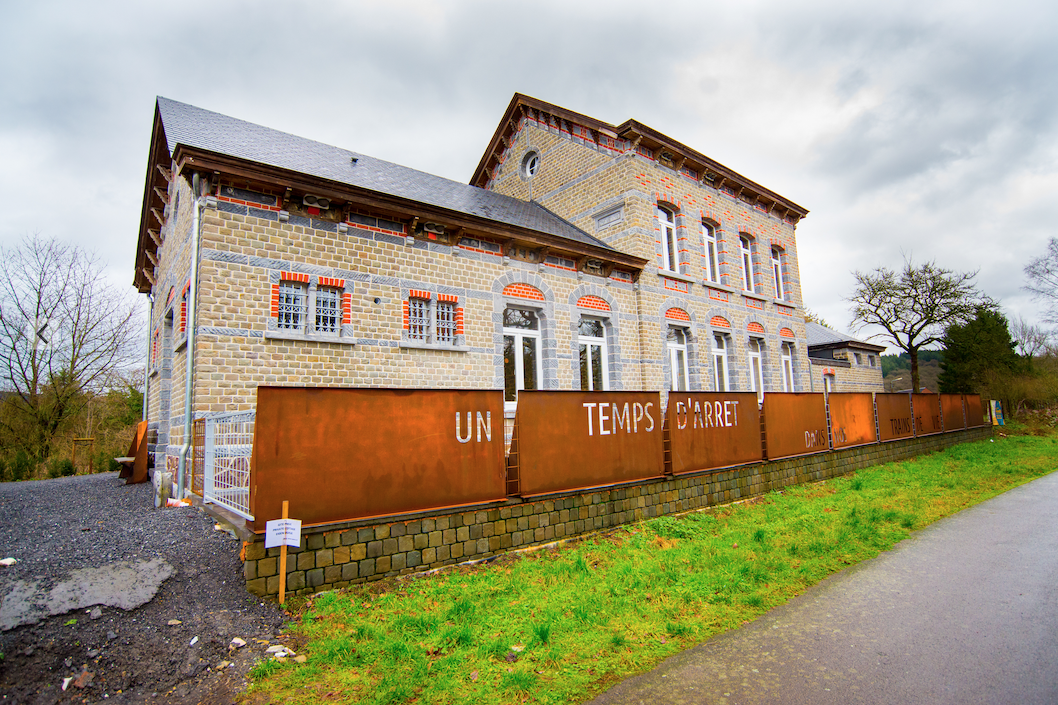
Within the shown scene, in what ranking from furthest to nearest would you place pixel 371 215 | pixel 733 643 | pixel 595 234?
pixel 595 234
pixel 371 215
pixel 733 643

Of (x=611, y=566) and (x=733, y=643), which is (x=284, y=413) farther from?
(x=733, y=643)

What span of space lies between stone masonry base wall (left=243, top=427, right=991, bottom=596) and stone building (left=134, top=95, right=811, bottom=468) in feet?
12.8

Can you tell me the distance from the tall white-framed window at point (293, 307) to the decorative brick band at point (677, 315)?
375 inches

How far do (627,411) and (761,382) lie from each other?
1203 cm

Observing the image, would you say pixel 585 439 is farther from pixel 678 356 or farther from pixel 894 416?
pixel 894 416

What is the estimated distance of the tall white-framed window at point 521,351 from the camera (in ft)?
37.2

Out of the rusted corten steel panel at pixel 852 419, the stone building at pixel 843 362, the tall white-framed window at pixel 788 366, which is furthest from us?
the stone building at pixel 843 362

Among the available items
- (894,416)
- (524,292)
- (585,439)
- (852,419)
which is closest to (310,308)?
(524,292)

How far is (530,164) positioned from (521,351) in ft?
29.5

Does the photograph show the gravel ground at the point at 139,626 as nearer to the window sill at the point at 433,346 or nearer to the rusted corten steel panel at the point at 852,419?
the window sill at the point at 433,346

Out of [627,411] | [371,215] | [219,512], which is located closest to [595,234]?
[371,215]

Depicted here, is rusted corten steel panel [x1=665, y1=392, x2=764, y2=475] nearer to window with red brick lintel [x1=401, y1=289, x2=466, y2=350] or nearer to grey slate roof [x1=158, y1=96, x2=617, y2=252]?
window with red brick lintel [x1=401, y1=289, x2=466, y2=350]

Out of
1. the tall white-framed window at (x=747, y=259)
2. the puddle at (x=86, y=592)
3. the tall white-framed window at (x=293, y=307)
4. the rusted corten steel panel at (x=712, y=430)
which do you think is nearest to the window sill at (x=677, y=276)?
the tall white-framed window at (x=747, y=259)

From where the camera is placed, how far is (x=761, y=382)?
1770 centimetres
